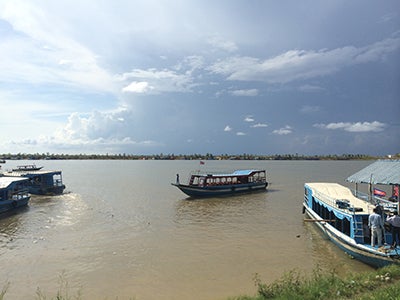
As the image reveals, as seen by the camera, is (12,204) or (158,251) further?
(12,204)

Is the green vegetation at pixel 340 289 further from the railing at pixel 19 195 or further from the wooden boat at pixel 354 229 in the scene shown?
the railing at pixel 19 195

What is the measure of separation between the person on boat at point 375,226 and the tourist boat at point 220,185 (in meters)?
22.9

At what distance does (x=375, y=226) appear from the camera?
13008 millimetres

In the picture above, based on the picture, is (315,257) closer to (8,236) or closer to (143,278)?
(143,278)

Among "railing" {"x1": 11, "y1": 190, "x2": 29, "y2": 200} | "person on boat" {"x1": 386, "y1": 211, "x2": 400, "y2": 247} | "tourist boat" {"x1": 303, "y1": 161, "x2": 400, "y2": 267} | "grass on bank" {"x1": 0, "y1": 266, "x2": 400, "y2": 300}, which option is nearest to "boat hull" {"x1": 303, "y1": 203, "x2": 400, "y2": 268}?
"tourist boat" {"x1": 303, "y1": 161, "x2": 400, "y2": 267}

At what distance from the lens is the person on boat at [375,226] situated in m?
12.9

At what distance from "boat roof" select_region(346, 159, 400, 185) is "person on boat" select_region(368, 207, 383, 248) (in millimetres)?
1953

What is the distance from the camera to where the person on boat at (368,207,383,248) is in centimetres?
1292

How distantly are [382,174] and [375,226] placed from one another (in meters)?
3.62

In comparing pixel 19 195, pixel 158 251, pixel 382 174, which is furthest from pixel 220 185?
pixel 382 174

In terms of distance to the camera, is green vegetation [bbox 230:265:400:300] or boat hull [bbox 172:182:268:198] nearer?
green vegetation [bbox 230:265:400:300]

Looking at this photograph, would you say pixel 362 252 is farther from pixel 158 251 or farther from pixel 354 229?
pixel 158 251

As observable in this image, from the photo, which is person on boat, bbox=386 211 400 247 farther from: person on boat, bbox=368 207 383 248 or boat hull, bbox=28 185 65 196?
boat hull, bbox=28 185 65 196

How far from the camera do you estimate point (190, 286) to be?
40.2 feet
